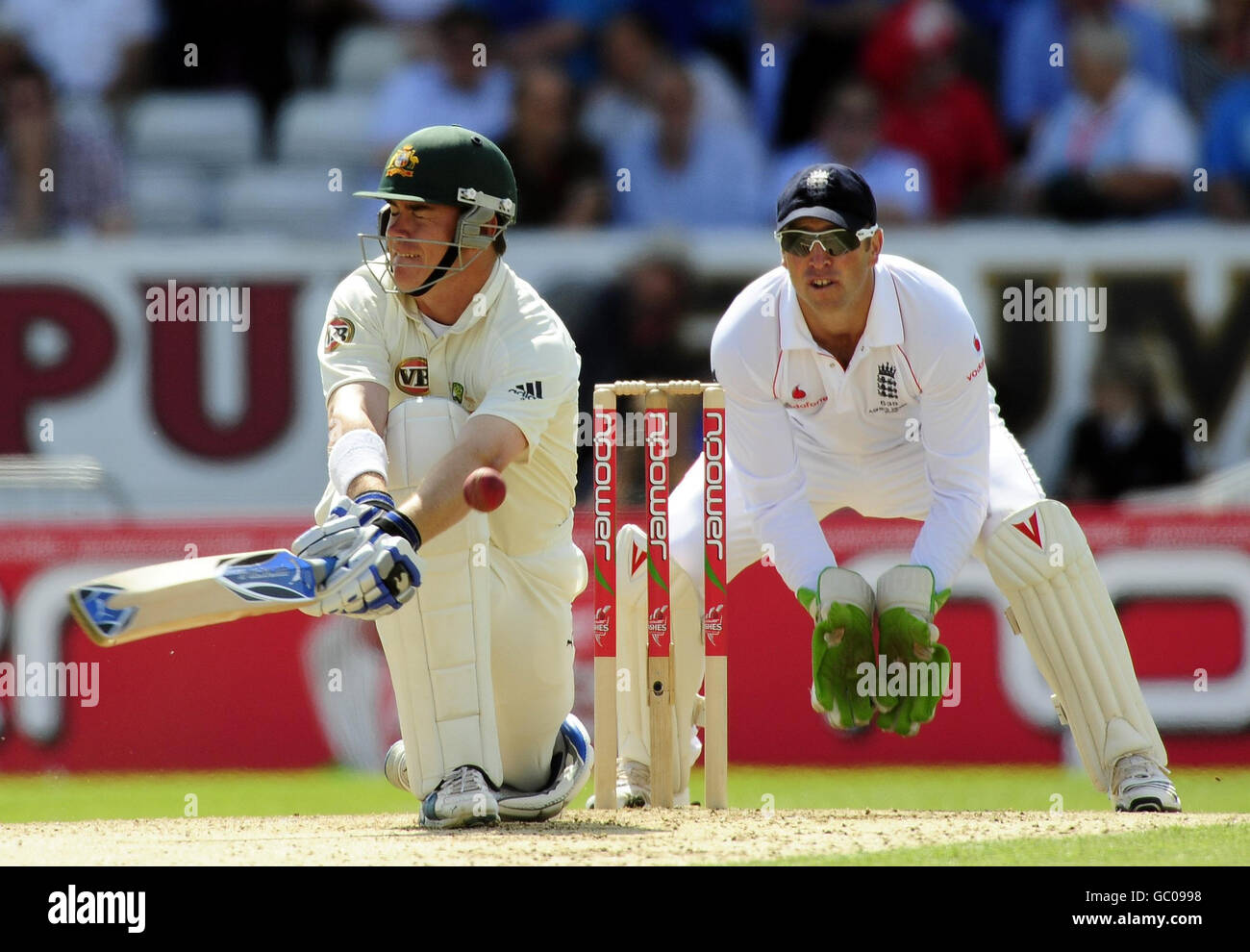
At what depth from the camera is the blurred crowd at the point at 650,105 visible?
8.33 metres

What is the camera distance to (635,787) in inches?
181

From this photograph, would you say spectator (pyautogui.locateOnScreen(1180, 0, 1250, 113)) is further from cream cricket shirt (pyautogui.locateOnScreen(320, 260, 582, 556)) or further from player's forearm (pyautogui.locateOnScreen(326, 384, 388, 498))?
player's forearm (pyautogui.locateOnScreen(326, 384, 388, 498))

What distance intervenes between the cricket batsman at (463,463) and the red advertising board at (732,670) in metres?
2.22

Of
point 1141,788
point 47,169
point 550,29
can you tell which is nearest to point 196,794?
point 1141,788

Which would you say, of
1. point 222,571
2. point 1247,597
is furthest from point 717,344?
point 1247,597

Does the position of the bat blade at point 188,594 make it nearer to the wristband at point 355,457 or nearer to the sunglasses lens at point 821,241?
the wristband at point 355,457

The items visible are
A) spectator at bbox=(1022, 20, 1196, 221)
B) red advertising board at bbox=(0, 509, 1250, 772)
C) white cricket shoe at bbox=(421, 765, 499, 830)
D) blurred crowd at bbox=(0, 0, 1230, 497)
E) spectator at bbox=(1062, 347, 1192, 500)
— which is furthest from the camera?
blurred crowd at bbox=(0, 0, 1230, 497)

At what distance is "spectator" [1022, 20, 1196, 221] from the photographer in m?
8.05

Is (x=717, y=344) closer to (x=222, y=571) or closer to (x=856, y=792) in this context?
(x=222, y=571)

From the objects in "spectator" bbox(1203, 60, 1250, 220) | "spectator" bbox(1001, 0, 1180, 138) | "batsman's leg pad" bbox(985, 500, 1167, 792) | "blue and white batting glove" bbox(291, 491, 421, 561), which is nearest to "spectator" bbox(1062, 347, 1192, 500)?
"spectator" bbox(1203, 60, 1250, 220)

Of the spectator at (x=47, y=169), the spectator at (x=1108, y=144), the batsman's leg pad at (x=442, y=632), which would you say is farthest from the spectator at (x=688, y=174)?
the batsman's leg pad at (x=442, y=632)

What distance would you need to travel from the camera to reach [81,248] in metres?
7.80

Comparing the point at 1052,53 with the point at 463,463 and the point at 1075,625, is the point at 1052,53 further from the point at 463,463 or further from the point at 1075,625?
the point at 463,463

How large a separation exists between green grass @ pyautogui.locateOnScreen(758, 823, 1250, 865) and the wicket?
2.64ft
